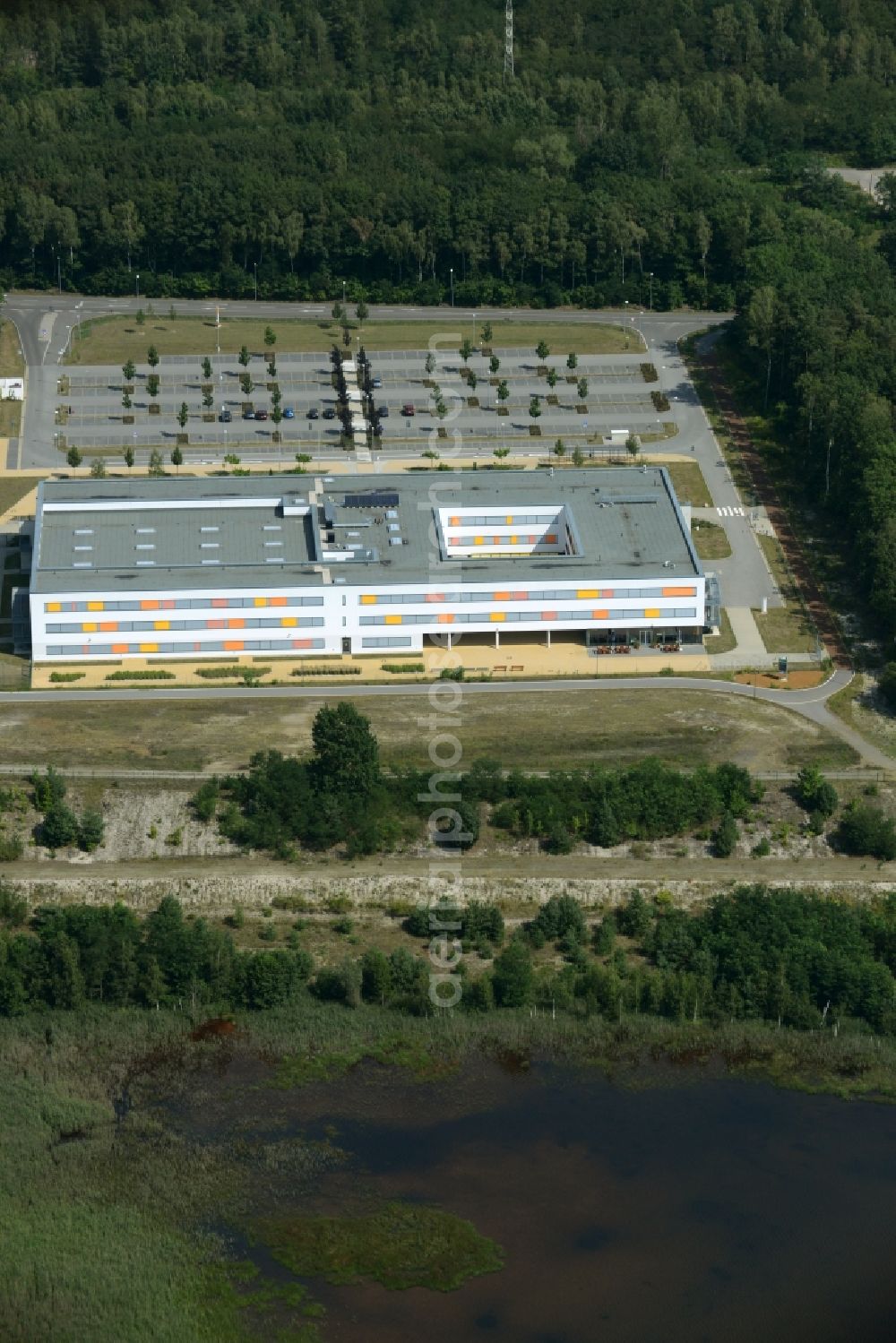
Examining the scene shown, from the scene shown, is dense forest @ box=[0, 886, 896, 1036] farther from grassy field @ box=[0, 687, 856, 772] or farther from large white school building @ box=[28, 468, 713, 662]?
large white school building @ box=[28, 468, 713, 662]

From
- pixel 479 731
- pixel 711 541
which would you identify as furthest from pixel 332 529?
pixel 711 541

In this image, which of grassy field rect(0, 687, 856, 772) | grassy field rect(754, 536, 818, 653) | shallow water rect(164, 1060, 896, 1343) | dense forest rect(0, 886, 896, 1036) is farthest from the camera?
Result: grassy field rect(754, 536, 818, 653)

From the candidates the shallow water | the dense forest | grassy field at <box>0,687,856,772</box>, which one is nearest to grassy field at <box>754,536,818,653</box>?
grassy field at <box>0,687,856,772</box>

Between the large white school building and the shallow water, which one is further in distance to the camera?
the large white school building

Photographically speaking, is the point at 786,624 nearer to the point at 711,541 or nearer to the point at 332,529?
the point at 711,541

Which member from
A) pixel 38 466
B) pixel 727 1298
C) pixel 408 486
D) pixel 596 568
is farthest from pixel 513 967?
pixel 38 466

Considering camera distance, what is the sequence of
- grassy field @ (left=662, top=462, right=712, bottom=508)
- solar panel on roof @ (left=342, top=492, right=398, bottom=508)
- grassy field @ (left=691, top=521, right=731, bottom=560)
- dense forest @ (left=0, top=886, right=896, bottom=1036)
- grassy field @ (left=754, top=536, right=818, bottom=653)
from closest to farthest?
dense forest @ (left=0, top=886, right=896, bottom=1036) < grassy field @ (left=754, top=536, right=818, bottom=653) < solar panel on roof @ (left=342, top=492, right=398, bottom=508) < grassy field @ (left=691, top=521, right=731, bottom=560) < grassy field @ (left=662, top=462, right=712, bottom=508)
